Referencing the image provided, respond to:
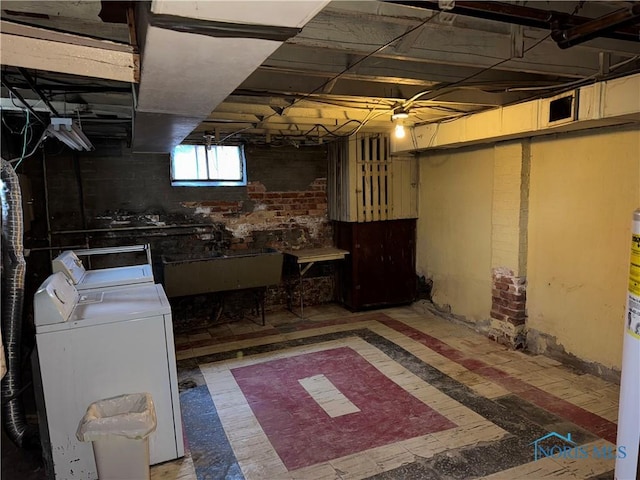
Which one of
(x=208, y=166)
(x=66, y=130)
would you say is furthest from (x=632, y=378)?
(x=208, y=166)

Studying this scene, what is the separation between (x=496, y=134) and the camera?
3631mm

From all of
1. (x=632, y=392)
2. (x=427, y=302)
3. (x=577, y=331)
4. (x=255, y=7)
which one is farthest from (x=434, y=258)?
(x=255, y=7)

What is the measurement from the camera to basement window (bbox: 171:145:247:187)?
4996 millimetres

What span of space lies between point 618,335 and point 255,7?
11.7 ft

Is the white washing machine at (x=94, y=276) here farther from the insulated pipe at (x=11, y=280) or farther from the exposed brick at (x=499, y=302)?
the exposed brick at (x=499, y=302)

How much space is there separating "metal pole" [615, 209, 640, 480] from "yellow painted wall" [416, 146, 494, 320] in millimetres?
2891

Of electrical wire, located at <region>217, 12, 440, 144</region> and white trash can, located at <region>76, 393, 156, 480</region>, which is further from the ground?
electrical wire, located at <region>217, 12, 440, 144</region>

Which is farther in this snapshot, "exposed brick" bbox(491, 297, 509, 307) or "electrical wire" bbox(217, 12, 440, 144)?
"exposed brick" bbox(491, 297, 509, 307)

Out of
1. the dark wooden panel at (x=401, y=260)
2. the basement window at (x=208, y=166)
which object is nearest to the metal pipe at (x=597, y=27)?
the dark wooden panel at (x=401, y=260)

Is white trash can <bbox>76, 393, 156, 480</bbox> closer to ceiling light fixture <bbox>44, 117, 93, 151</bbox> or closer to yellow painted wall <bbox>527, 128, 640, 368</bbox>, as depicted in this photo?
ceiling light fixture <bbox>44, 117, 93, 151</bbox>

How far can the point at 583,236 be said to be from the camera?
3443mm

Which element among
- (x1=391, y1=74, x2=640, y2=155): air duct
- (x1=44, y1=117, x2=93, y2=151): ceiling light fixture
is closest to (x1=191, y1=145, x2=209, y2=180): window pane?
(x1=44, y1=117, x2=93, y2=151): ceiling light fixture

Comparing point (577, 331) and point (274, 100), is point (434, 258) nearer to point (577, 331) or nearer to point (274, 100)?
point (577, 331)

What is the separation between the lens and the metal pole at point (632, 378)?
4.84ft
